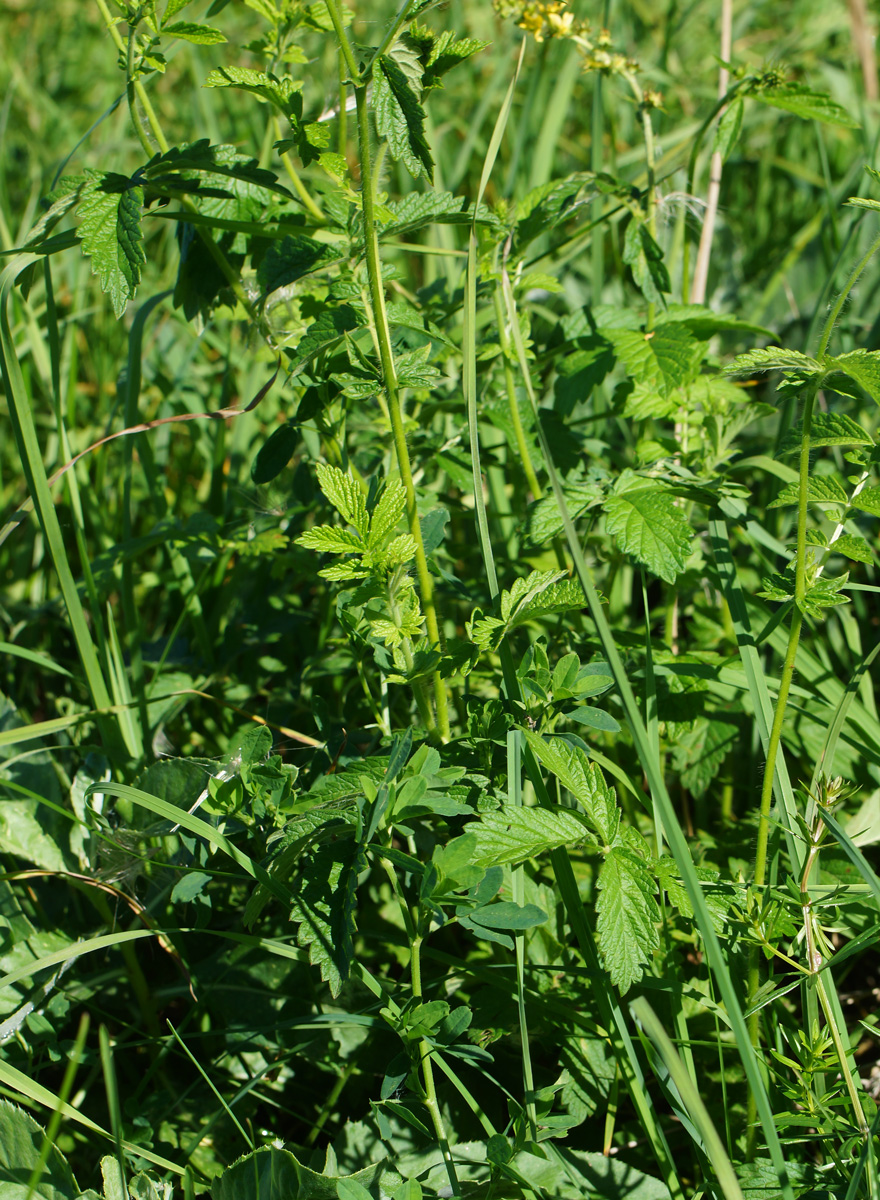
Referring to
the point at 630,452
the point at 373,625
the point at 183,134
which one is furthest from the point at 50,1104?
the point at 183,134

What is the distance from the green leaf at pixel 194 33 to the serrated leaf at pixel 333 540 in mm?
723

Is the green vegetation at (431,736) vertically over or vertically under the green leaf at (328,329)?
under

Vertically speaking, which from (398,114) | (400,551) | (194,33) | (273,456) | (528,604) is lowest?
(528,604)

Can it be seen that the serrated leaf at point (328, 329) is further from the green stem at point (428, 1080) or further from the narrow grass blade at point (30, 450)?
the green stem at point (428, 1080)

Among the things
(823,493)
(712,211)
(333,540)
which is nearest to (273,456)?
(333,540)

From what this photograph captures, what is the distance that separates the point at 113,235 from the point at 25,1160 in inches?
49.1

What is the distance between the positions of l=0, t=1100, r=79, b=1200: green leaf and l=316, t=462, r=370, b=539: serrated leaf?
2.87ft

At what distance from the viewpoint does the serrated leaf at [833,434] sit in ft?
3.90

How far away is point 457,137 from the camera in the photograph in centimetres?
373

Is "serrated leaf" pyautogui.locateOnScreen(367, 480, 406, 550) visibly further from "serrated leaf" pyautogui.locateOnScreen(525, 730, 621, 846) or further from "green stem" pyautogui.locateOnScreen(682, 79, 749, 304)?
"green stem" pyautogui.locateOnScreen(682, 79, 749, 304)

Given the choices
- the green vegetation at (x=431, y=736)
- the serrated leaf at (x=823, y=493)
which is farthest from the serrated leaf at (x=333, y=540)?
the serrated leaf at (x=823, y=493)

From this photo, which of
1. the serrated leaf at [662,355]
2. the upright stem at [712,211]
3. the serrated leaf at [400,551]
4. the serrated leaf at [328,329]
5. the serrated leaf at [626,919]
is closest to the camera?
the serrated leaf at [626,919]

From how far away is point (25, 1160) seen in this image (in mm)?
1195

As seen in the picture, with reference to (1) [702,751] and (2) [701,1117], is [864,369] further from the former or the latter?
(2) [701,1117]
